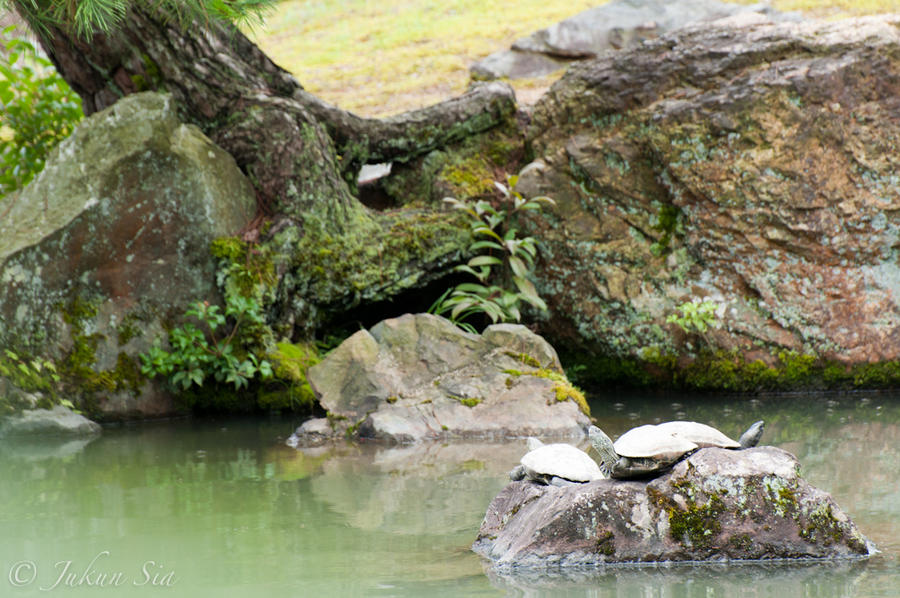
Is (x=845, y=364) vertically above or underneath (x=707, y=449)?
underneath

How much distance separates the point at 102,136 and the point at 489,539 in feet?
17.3

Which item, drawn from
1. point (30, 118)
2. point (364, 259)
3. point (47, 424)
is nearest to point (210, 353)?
point (47, 424)

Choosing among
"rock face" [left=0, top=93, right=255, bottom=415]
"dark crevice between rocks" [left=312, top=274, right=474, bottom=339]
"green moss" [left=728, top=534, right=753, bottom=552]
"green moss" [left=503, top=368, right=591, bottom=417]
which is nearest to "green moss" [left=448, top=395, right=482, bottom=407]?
"green moss" [left=503, top=368, right=591, bottom=417]

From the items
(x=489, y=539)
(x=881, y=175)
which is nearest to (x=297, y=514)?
(x=489, y=539)

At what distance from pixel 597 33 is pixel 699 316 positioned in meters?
8.70

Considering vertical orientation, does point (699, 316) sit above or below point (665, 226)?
below

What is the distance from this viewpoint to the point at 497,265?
28.3 feet

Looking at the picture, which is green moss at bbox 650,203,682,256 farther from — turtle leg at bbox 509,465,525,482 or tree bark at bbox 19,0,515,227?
turtle leg at bbox 509,465,525,482

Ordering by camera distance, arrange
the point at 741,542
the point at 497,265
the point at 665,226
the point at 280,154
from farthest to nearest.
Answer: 1. the point at 497,265
2. the point at 665,226
3. the point at 280,154
4. the point at 741,542

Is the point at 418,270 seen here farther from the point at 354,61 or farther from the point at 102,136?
the point at 354,61

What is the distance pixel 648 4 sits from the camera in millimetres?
15672

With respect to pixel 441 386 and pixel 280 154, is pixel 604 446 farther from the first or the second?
pixel 280 154

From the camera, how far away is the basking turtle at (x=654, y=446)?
3660 mm

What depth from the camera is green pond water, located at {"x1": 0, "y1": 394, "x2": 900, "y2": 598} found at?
3275 mm
